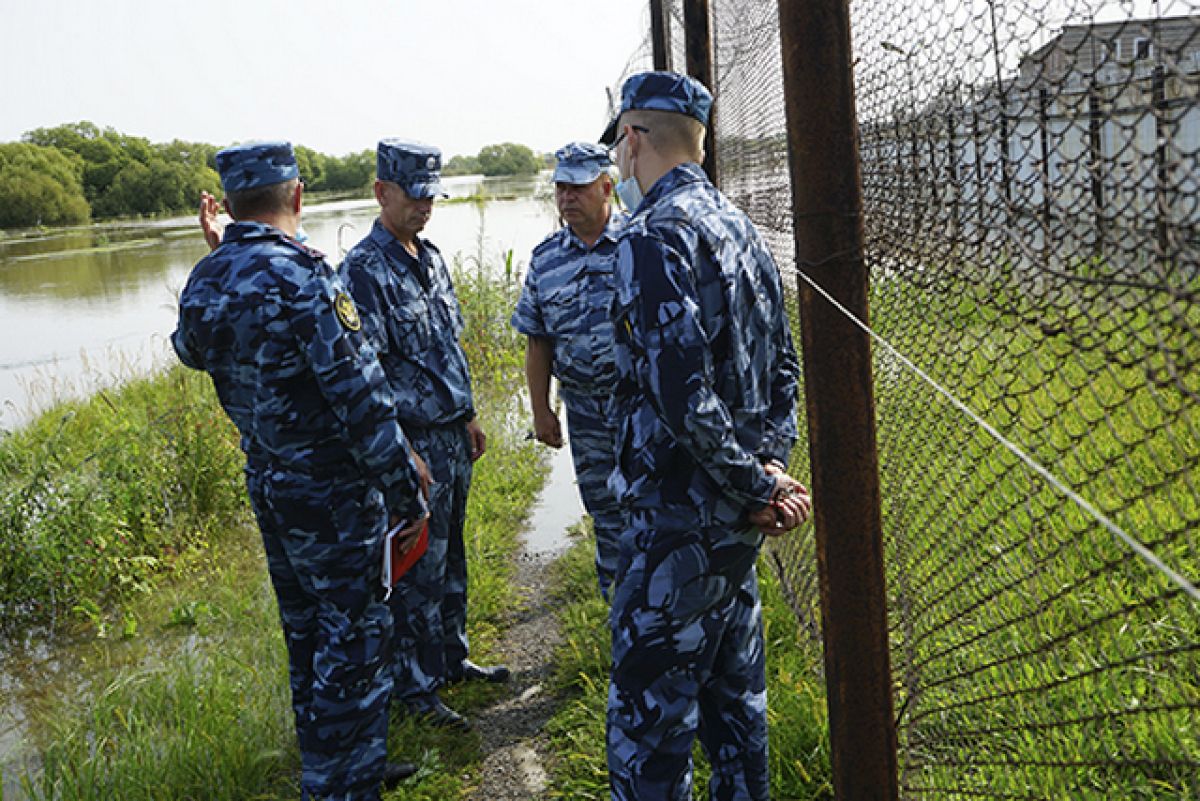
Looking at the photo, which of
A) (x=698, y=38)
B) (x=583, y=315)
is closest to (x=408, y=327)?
(x=583, y=315)

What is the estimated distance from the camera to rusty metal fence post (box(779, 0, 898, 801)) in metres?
1.77

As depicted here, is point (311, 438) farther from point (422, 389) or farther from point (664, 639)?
point (664, 639)

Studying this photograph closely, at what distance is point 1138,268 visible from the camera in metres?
1.14

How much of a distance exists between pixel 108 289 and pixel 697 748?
27.4 metres

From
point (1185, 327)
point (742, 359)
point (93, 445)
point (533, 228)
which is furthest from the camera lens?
point (533, 228)

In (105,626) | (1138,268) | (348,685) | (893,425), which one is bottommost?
(105,626)

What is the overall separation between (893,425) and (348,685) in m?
1.65

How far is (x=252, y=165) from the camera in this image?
2564 mm

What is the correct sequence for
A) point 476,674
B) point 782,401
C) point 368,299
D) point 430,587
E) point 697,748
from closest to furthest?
point 782,401
point 697,748
point 368,299
point 430,587
point 476,674

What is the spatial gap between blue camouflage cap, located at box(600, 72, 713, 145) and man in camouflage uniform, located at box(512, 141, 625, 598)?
54.4 inches

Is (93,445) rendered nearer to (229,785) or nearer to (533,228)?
(229,785)

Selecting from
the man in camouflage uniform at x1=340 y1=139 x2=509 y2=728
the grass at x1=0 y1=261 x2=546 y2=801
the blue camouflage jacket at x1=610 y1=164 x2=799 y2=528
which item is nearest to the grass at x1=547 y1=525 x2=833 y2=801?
the grass at x1=0 y1=261 x2=546 y2=801

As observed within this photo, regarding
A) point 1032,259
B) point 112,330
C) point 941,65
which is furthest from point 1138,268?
point 112,330

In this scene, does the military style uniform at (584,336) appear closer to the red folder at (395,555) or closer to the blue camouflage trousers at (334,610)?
the red folder at (395,555)
